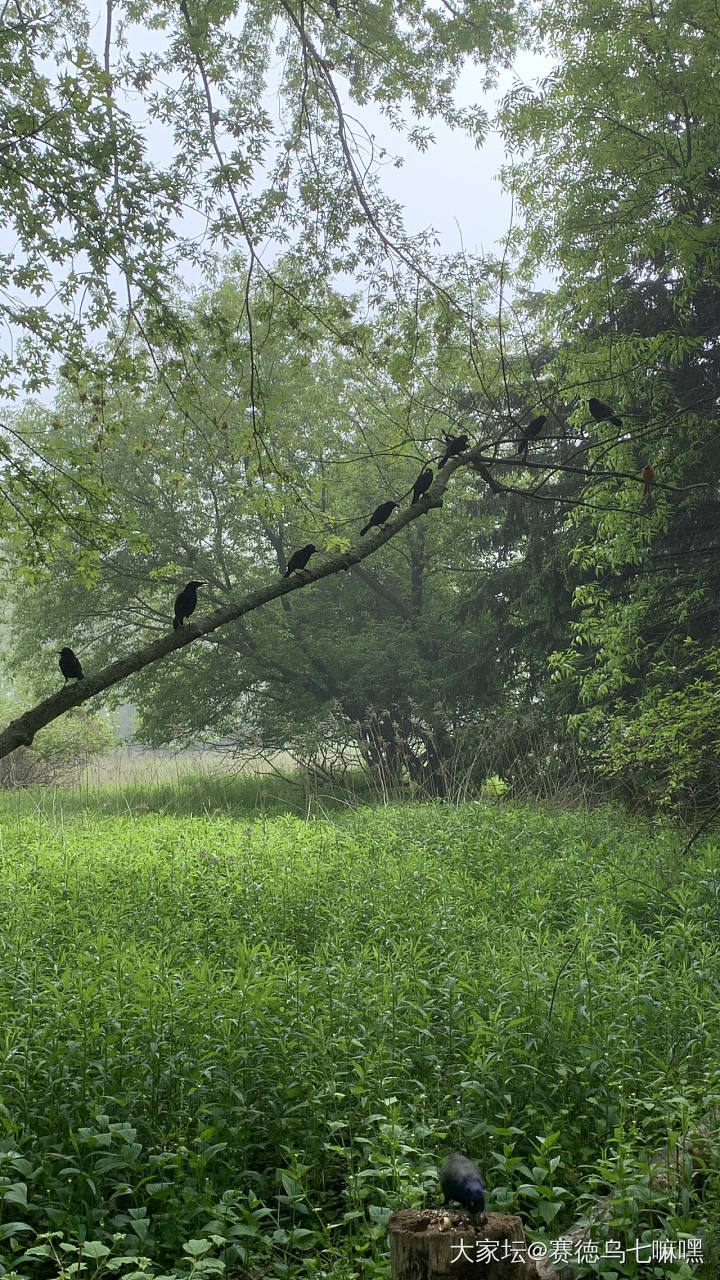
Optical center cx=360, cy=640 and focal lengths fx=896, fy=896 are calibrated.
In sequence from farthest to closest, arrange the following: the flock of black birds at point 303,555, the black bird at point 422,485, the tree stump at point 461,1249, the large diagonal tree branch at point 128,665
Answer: the black bird at point 422,485, the flock of black birds at point 303,555, the large diagonal tree branch at point 128,665, the tree stump at point 461,1249

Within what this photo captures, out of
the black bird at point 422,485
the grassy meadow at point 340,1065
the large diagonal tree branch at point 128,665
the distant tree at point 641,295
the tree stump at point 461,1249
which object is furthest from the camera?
the distant tree at point 641,295

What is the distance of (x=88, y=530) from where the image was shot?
219 inches

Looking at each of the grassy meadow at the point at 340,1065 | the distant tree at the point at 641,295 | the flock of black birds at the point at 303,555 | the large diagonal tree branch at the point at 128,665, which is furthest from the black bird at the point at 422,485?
the distant tree at the point at 641,295

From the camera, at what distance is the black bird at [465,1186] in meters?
1.91

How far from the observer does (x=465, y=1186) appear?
6.34 ft

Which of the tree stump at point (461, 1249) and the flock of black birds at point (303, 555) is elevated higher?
the flock of black birds at point (303, 555)

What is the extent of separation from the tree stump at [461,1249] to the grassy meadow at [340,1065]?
2.05ft

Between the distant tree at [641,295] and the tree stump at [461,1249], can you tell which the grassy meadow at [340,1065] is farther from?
the distant tree at [641,295]

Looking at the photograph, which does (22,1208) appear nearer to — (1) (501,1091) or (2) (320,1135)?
(2) (320,1135)

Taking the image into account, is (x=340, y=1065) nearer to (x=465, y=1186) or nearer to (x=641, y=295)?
(x=465, y=1186)

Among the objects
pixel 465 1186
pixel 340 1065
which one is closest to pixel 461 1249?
pixel 465 1186

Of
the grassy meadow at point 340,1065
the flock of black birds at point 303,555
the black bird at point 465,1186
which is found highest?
the flock of black birds at point 303,555

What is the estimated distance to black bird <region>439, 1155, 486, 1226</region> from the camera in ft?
6.27

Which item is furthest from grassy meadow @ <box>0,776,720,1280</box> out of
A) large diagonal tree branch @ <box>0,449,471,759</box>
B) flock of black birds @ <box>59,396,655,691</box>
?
flock of black birds @ <box>59,396,655,691</box>
